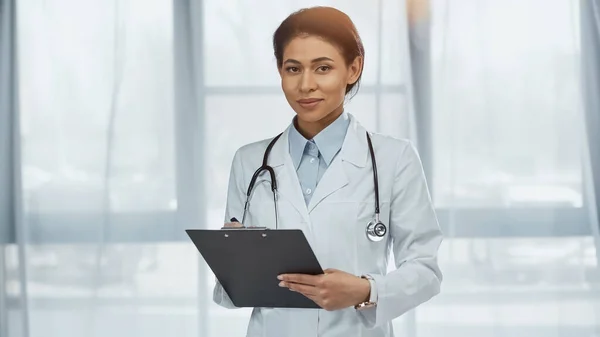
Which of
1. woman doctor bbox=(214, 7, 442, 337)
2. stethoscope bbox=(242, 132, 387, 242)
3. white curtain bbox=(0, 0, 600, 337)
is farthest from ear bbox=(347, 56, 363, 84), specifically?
white curtain bbox=(0, 0, 600, 337)

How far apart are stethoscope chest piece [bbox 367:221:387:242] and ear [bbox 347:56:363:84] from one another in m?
0.27


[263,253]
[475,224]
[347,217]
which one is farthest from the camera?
[475,224]

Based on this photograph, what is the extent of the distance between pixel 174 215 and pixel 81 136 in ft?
1.52

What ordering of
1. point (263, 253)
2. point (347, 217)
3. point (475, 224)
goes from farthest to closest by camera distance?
1. point (475, 224)
2. point (347, 217)
3. point (263, 253)

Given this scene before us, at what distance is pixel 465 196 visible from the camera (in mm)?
2965

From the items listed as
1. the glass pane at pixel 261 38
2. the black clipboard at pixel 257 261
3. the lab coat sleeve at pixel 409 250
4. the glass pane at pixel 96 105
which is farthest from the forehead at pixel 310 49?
the glass pane at pixel 96 105

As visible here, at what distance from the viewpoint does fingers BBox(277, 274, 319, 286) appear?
1.30 m

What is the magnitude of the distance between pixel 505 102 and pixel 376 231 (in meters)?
1.72

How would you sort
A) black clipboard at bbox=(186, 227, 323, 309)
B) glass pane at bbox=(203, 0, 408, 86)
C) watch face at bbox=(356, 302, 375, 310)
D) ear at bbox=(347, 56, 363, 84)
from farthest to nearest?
glass pane at bbox=(203, 0, 408, 86) < ear at bbox=(347, 56, 363, 84) < watch face at bbox=(356, 302, 375, 310) < black clipboard at bbox=(186, 227, 323, 309)

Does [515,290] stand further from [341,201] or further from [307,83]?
[307,83]

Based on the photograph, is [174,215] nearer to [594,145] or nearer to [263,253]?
[594,145]

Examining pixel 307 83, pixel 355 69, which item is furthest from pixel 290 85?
pixel 355 69

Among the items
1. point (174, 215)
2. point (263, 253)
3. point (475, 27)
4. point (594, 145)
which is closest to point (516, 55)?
point (475, 27)

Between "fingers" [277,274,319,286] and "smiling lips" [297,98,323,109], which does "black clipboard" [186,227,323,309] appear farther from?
"smiling lips" [297,98,323,109]
